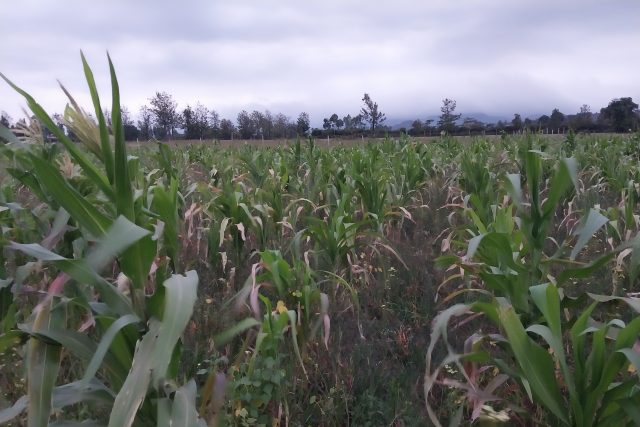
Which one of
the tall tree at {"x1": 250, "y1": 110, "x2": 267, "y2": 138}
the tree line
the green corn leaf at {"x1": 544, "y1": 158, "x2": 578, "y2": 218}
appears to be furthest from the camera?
the tall tree at {"x1": 250, "y1": 110, "x2": 267, "y2": 138}

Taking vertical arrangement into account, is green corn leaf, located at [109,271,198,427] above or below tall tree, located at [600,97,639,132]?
below

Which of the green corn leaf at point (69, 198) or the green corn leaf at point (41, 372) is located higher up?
the green corn leaf at point (69, 198)

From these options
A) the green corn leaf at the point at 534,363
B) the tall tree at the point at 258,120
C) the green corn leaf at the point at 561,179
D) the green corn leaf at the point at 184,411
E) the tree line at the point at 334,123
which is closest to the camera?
the green corn leaf at the point at 184,411

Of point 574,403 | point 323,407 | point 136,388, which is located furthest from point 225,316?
point 574,403

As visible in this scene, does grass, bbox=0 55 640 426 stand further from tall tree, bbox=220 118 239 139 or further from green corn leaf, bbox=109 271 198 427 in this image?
tall tree, bbox=220 118 239 139

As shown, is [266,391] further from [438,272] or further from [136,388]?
[438,272]

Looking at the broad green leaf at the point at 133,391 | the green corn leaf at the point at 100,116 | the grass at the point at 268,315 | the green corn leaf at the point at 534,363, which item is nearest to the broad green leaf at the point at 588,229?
the grass at the point at 268,315

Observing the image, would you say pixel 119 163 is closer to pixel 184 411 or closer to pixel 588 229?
pixel 184 411

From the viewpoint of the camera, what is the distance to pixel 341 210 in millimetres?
2783

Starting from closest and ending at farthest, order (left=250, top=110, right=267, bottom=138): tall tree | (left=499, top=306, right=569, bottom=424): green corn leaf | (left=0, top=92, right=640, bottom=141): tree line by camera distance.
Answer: (left=499, top=306, right=569, bottom=424): green corn leaf
(left=0, top=92, right=640, bottom=141): tree line
(left=250, top=110, right=267, bottom=138): tall tree

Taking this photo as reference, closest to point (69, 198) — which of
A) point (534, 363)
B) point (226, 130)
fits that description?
point (534, 363)

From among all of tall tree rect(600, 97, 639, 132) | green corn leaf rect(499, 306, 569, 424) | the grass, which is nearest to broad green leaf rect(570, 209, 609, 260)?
the grass

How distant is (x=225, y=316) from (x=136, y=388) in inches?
52.2

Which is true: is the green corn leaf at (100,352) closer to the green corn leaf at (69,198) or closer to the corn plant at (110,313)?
the corn plant at (110,313)
